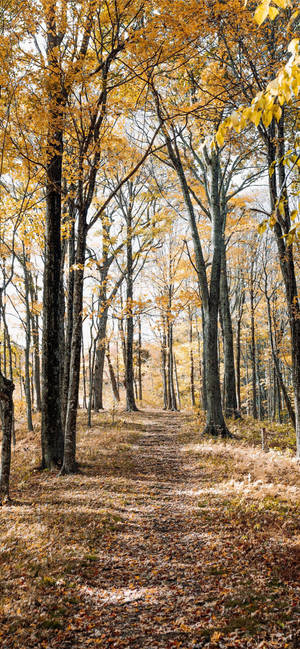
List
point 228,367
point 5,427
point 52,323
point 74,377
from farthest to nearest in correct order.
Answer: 1. point 228,367
2. point 52,323
3. point 74,377
4. point 5,427

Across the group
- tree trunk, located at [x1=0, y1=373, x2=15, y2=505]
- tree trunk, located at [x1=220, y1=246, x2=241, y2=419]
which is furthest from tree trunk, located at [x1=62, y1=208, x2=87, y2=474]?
tree trunk, located at [x1=220, y1=246, x2=241, y2=419]

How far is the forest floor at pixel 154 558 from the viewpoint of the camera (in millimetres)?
3260

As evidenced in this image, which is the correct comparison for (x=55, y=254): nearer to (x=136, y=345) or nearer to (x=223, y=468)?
(x=223, y=468)

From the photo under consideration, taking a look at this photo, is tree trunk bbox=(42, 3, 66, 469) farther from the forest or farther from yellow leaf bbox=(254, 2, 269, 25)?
yellow leaf bbox=(254, 2, 269, 25)

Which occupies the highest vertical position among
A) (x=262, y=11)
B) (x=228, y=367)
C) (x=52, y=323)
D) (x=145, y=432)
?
(x=262, y=11)

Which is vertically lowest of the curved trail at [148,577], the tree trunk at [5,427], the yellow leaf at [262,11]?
the curved trail at [148,577]

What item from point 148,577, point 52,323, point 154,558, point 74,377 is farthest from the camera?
point 52,323

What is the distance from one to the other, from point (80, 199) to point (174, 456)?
6.93 m

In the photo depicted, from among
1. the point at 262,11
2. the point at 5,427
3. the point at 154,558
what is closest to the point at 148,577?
the point at 154,558

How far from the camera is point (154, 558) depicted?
468 centimetres

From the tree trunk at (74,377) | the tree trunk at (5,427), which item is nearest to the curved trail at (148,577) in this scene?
the tree trunk at (74,377)

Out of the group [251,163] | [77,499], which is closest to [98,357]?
A: [251,163]

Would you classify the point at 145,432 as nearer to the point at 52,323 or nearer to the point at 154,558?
the point at 52,323

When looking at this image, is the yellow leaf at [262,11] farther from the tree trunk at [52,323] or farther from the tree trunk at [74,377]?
the tree trunk at [52,323]
